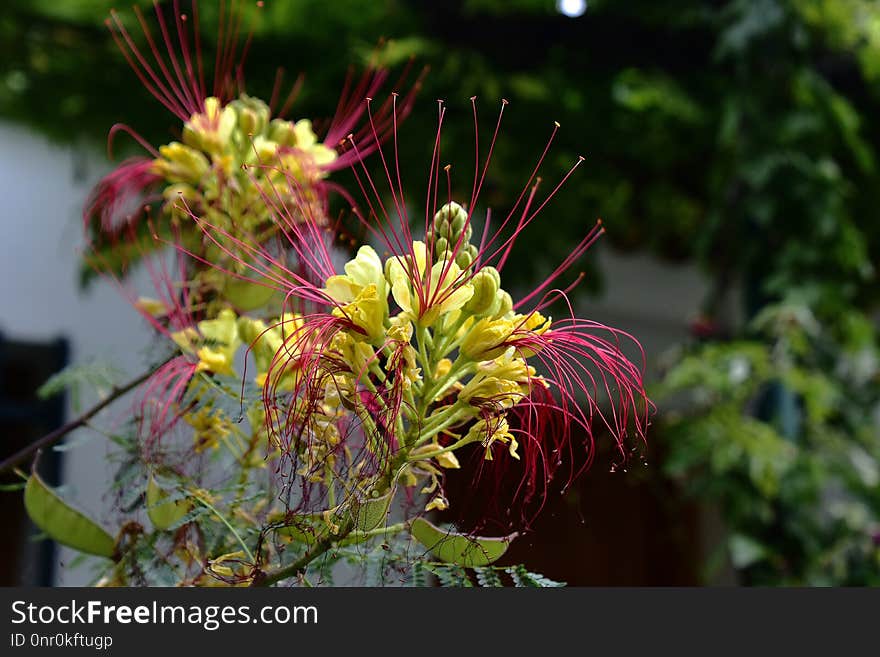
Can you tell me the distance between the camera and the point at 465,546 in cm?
36

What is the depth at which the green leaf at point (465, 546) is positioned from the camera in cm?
36

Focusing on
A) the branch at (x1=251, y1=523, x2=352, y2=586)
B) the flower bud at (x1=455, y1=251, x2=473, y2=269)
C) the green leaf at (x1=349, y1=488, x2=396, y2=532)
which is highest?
the flower bud at (x1=455, y1=251, x2=473, y2=269)

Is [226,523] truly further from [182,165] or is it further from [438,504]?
[182,165]

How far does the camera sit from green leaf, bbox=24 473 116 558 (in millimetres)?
439

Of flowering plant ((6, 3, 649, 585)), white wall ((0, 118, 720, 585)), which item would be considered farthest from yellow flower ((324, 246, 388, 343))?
white wall ((0, 118, 720, 585))

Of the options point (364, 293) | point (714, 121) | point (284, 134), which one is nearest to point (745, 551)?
point (714, 121)

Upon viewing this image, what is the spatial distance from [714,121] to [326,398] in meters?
1.59

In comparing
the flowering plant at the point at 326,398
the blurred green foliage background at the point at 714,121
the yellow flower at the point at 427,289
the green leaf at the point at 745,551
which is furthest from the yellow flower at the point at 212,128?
the green leaf at the point at 745,551

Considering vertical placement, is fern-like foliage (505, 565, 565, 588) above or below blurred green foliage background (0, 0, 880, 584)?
below

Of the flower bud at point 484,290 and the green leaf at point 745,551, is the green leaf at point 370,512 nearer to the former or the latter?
the flower bud at point 484,290

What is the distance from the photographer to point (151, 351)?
1.87 ft

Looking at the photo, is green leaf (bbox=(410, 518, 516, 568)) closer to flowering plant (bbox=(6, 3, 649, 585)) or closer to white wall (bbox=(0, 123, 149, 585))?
flowering plant (bbox=(6, 3, 649, 585))

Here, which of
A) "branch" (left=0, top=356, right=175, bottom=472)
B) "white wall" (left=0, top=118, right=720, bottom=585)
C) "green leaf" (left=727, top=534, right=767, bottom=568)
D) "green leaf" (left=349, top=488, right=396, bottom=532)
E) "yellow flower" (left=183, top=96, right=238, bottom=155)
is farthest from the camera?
"white wall" (left=0, top=118, right=720, bottom=585)

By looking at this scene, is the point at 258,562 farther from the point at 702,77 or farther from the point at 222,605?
the point at 702,77
